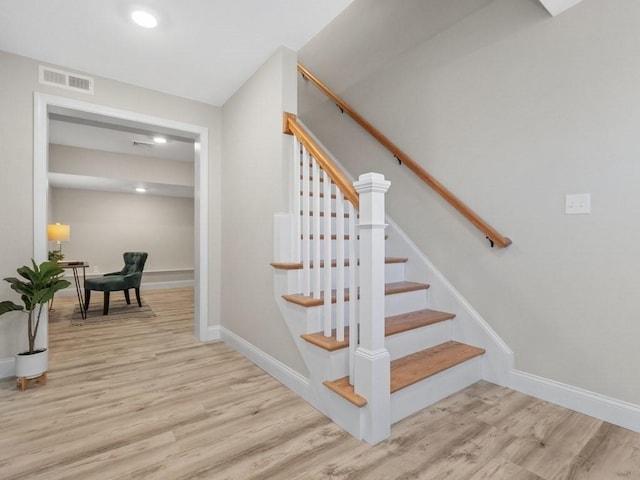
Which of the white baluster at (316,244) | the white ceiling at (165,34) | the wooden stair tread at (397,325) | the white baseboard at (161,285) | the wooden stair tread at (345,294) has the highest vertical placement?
the white ceiling at (165,34)

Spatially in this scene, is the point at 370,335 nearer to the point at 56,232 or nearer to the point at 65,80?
the point at 65,80

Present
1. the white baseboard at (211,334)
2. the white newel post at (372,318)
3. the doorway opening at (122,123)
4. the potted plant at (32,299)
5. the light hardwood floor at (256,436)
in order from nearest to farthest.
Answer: the light hardwood floor at (256,436) < the white newel post at (372,318) < the potted plant at (32,299) < the doorway opening at (122,123) < the white baseboard at (211,334)

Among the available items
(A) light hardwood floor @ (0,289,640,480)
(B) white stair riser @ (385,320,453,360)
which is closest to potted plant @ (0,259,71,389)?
(A) light hardwood floor @ (0,289,640,480)

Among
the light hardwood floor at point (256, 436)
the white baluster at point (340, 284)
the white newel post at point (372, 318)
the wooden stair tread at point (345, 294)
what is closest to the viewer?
the light hardwood floor at point (256, 436)

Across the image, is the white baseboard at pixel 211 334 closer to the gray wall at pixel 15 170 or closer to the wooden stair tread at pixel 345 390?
the gray wall at pixel 15 170

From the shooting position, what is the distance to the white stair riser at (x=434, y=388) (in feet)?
5.57

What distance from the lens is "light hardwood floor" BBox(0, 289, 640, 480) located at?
134 centimetres

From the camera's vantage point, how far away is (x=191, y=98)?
10.00ft

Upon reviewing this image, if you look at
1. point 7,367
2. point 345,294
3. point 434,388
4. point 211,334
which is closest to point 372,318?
point 345,294

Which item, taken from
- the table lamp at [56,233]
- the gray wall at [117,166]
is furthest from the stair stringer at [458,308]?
the table lamp at [56,233]

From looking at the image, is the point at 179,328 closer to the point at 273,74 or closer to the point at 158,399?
the point at 158,399

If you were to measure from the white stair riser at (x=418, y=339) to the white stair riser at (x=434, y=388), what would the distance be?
0.80 ft

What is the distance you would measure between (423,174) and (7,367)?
3.44m

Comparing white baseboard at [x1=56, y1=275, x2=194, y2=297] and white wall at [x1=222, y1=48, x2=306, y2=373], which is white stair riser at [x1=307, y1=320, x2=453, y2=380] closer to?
white wall at [x1=222, y1=48, x2=306, y2=373]
